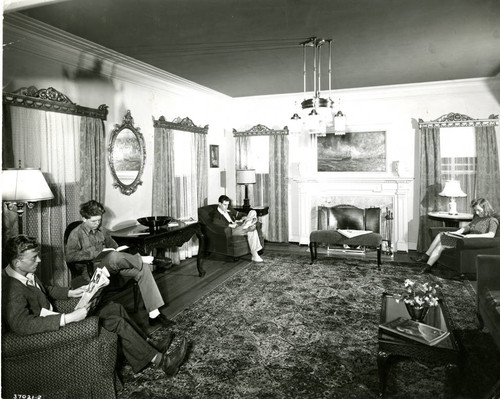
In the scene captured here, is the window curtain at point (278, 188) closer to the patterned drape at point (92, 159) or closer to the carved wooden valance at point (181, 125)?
the carved wooden valance at point (181, 125)

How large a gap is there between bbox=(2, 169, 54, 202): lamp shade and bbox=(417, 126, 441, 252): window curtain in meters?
5.93

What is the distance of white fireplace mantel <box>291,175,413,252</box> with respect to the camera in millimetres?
6852

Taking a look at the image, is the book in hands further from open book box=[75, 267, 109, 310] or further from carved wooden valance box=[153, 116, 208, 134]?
carved wooden valance box=[153, 116, 208, 134]

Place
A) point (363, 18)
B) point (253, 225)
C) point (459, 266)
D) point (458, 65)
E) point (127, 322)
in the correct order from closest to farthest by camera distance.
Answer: point (127, 322) → point (363, 18) → point (459, 266) → point (458, 65) → point (253, 225)

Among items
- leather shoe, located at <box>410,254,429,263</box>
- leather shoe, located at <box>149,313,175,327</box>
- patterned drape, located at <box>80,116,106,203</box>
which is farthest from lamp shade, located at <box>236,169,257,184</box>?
leather shoe, located at <box>149,313,175,327</box>

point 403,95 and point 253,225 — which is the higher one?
point 403,95

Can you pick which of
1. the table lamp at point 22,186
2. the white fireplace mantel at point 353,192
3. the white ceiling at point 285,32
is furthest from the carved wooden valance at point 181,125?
the table lamp at point 22,186

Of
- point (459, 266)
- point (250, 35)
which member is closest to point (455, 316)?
point (459, 266)

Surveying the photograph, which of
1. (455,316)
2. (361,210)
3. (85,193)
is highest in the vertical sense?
(85,193)

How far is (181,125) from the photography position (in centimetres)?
624

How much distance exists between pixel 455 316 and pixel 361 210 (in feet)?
10.0

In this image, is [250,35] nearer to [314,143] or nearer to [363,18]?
[363,18]

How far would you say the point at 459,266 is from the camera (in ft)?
16.1

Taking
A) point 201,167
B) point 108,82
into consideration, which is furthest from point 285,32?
point 201,167
